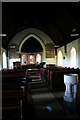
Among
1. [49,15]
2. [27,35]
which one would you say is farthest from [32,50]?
[49,15]

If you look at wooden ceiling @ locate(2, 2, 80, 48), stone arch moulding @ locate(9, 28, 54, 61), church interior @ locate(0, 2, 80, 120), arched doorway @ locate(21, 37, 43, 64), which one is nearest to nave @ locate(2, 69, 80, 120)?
church interior @ locate(0, 2, 80, 120)

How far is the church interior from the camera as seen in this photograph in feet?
9.07

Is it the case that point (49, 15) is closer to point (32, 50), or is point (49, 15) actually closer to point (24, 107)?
point (32, 50)

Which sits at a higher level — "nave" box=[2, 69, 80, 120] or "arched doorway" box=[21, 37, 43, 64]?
"arched doorway" box=[21, 37, 43, 64]

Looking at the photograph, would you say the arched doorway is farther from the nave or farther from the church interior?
the nave

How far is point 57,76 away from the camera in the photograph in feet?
18.1

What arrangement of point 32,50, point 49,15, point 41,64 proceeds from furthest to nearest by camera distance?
point 32,50 < point 41,64 < point 49,15

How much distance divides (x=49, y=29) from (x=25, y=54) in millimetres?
6065

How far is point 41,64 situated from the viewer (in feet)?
43.4

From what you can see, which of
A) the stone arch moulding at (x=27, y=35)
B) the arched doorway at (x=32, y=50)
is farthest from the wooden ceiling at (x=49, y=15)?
the arched doorway at (x=32, y=50)

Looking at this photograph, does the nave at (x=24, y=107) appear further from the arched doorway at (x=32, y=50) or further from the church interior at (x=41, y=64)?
the arched doorway at (x=32, y=50)

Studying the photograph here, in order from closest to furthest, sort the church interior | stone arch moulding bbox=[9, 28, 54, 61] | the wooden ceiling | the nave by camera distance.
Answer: the nave, the church interior, the wooden ceiling, stone arch moulding bbox=[9, 28, 54, 61]

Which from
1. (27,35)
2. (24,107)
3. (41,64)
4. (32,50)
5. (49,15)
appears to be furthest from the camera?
(32,50)

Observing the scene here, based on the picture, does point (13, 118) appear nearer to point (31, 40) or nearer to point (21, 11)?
point (21, 11)
